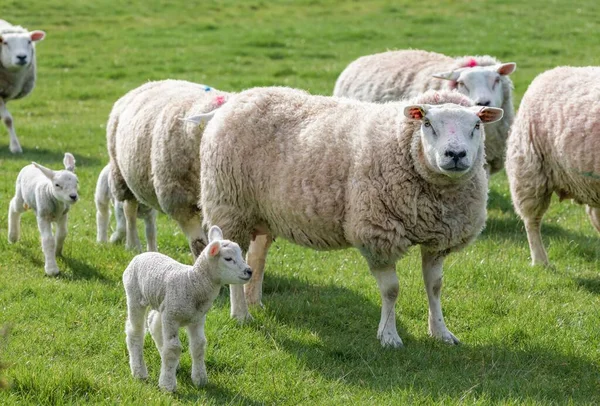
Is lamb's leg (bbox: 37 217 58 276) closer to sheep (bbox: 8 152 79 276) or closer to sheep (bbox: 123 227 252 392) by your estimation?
sheep (bbox: 8 152 79 276)

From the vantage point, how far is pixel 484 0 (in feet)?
85.6

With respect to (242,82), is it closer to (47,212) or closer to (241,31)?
(241,31)

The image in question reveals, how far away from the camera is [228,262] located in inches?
191

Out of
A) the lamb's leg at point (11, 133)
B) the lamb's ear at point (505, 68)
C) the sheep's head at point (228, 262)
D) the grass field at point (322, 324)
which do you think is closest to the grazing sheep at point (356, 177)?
the grass field at point (322, 324)

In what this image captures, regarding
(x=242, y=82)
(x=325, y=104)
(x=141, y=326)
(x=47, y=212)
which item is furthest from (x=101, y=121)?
(x=141, y=326)

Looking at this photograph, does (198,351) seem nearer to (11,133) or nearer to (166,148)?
(166,148)

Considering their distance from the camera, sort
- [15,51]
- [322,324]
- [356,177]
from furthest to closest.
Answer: [15,51] < [322,324] < [356,177]

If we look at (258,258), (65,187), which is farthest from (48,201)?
(258,258)

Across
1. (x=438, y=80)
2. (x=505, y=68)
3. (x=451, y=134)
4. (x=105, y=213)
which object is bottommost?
(x=105, y=213)

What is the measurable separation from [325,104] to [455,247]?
1.34m

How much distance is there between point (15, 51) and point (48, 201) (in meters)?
6.56

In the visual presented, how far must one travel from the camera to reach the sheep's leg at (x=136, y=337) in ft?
16.4

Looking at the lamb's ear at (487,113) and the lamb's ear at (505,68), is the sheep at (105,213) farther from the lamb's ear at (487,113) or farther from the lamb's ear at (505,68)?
the lamb's ear at (505,68)

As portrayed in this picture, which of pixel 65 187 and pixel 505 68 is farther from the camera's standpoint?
pixel 505 68
